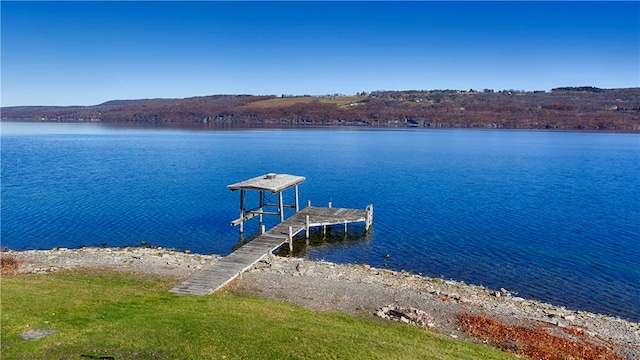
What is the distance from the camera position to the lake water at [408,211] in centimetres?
2922

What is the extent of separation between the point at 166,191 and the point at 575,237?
42114 millimetres

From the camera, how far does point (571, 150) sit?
335ft

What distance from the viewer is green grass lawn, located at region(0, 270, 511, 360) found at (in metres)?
13.0

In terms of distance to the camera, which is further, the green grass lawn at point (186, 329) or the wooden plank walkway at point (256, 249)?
the wooden plank walkway at point (256, 249)

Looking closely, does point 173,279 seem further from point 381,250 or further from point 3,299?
point 381,250

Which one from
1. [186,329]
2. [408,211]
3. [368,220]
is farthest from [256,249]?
[408,211]

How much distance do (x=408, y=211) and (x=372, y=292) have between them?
2256 cm

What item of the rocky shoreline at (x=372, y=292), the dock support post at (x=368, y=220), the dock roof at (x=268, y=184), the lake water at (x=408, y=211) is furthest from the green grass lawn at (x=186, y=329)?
the dock support post at (x=368, y=220)

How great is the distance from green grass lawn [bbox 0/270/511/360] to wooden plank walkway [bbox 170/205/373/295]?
1789 mm

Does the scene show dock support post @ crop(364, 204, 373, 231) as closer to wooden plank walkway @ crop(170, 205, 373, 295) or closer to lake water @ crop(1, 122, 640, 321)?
wooden plank walkway @ crop(170, 205, 373, 295)

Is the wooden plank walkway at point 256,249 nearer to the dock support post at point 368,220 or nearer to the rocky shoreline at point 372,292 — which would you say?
the dock support post at point 368,220

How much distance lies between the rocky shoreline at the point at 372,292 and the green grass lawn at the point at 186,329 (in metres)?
1.79

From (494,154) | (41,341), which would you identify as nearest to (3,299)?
(41,341)

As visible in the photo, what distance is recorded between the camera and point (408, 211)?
43.8 meters
